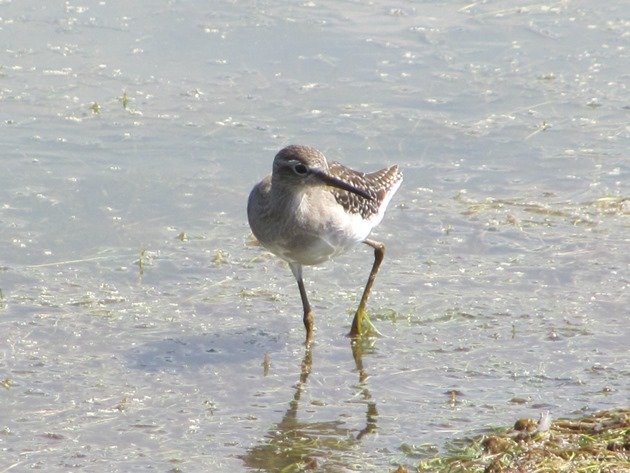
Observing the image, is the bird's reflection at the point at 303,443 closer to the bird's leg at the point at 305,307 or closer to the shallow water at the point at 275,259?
the shallow water at the point at 275,259

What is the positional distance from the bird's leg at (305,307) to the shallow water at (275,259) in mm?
126

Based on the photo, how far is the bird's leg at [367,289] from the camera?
7832 mm

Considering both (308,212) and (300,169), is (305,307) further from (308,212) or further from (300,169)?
(300,169)

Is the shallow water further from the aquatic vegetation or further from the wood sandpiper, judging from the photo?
the wood sandpiper

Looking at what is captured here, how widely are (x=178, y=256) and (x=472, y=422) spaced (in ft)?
9.56

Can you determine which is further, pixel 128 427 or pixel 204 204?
pixel 204 204

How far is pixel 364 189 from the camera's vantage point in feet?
26.5

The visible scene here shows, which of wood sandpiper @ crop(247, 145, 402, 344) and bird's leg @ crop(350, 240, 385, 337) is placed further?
bird's leg @ crop(350, 240, 385, 337)

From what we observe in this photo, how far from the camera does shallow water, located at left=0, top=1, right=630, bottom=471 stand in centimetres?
684

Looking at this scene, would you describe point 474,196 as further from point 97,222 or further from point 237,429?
point 237,429

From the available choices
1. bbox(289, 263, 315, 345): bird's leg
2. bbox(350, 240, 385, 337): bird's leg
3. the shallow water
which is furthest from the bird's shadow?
bbox(350, 240, 385, 337): bird's leg

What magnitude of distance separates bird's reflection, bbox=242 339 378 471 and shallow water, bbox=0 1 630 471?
0.02 meters

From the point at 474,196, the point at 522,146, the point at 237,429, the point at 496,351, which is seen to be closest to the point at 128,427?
the point at 237,429

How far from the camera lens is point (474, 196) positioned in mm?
9727
